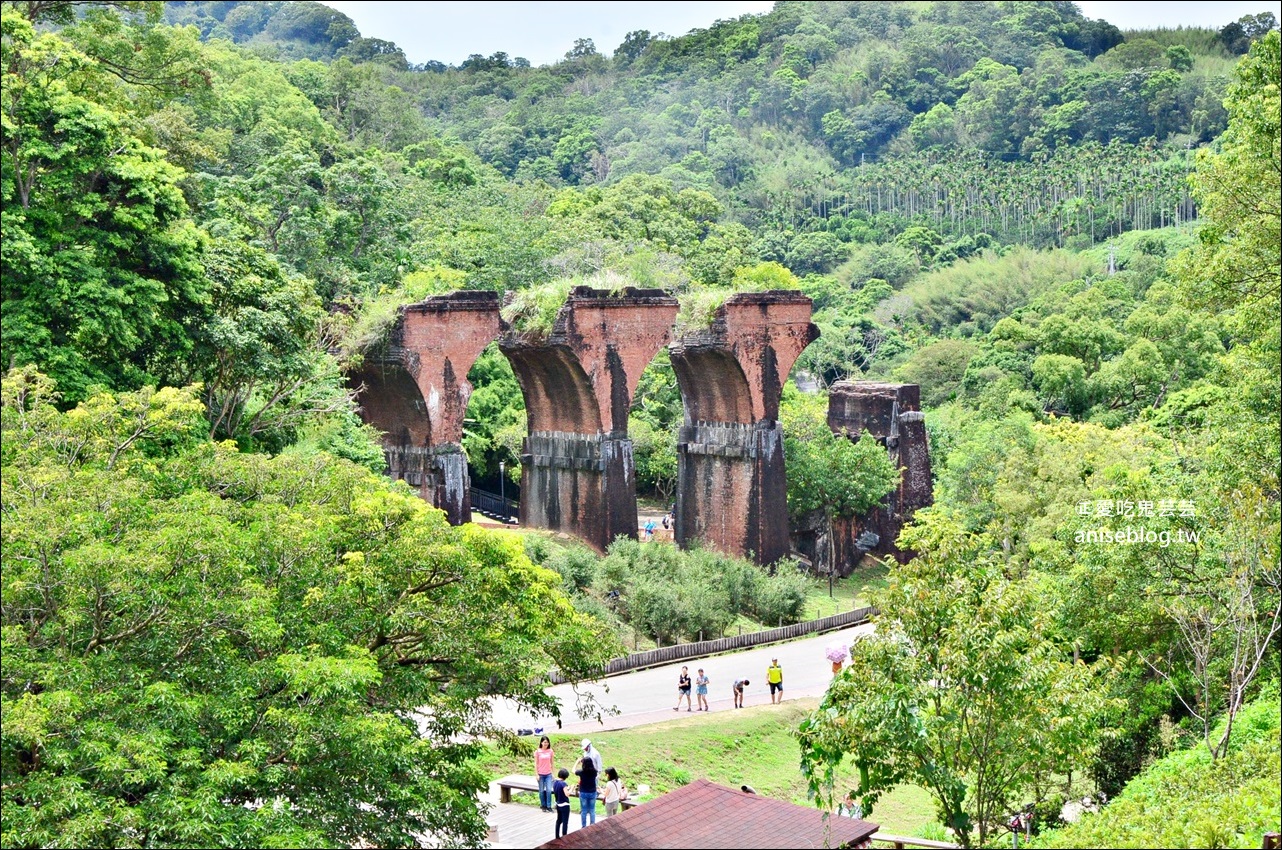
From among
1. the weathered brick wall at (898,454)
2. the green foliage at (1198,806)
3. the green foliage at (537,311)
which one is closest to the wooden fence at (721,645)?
the weathered brick wall at (898,454)

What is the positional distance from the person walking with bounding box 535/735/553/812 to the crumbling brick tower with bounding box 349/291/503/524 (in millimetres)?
11016

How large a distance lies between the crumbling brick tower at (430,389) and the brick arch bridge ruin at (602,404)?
0.08 ft

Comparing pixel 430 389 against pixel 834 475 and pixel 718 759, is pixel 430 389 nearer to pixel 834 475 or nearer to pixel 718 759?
pixel 718 759

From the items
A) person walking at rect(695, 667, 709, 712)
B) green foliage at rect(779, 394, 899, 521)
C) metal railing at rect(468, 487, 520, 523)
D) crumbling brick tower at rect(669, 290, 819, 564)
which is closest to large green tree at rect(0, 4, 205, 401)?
→ person walking at rect(695, 667, 709, 712)

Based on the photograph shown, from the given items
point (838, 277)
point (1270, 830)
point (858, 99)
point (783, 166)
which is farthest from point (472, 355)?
point (858, 99)

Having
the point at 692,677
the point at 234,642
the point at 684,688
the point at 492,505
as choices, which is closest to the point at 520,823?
the point at 234,642

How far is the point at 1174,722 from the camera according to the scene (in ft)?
56.7

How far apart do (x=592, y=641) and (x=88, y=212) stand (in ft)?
24.4

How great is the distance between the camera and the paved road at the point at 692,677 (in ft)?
62.2

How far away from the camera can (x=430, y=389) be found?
25.9m

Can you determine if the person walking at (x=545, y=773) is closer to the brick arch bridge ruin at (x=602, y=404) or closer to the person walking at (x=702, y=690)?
the person walking at (x=702, y=690)

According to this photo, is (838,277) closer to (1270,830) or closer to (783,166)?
(783,166)

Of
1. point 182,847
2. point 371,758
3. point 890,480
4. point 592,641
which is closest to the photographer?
point 182,847

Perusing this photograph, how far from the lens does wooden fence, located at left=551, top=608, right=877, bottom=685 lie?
22.4 metres
